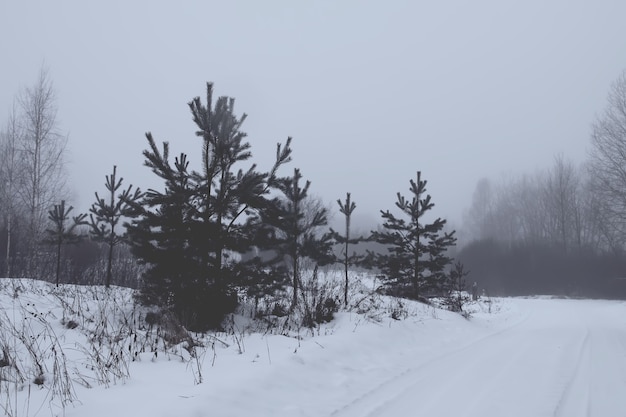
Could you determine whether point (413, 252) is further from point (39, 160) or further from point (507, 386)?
point (39, 160)

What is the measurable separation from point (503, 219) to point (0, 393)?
61.6 metres

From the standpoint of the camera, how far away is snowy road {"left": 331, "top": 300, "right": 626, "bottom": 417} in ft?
13.2

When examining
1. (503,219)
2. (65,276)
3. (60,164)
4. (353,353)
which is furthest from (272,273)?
(503,219)

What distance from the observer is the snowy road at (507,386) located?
4020 mm

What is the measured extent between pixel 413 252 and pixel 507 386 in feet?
36.9

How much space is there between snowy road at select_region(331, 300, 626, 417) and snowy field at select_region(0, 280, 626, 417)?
0.02 meters

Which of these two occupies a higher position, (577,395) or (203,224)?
(203,224)

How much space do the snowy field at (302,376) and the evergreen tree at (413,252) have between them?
24.8 feet

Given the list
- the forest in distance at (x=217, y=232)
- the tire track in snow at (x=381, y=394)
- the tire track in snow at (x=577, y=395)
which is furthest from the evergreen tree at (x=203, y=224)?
the tire track in snow at (x=577, y=395)

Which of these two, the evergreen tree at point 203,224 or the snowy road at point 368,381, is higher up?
the evergreen tree at point 203,224

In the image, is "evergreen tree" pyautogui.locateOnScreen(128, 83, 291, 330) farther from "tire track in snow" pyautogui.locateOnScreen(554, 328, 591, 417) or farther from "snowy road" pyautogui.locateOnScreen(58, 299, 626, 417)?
"tire track in snow" pyautogui.locateOnScreen(554, 328, 591, 417)

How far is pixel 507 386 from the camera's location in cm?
488

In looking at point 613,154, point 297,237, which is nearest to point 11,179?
point 297,237

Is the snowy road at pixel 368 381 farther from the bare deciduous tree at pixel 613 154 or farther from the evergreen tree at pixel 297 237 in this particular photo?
the bare deciduous tree at pixel 613 154
